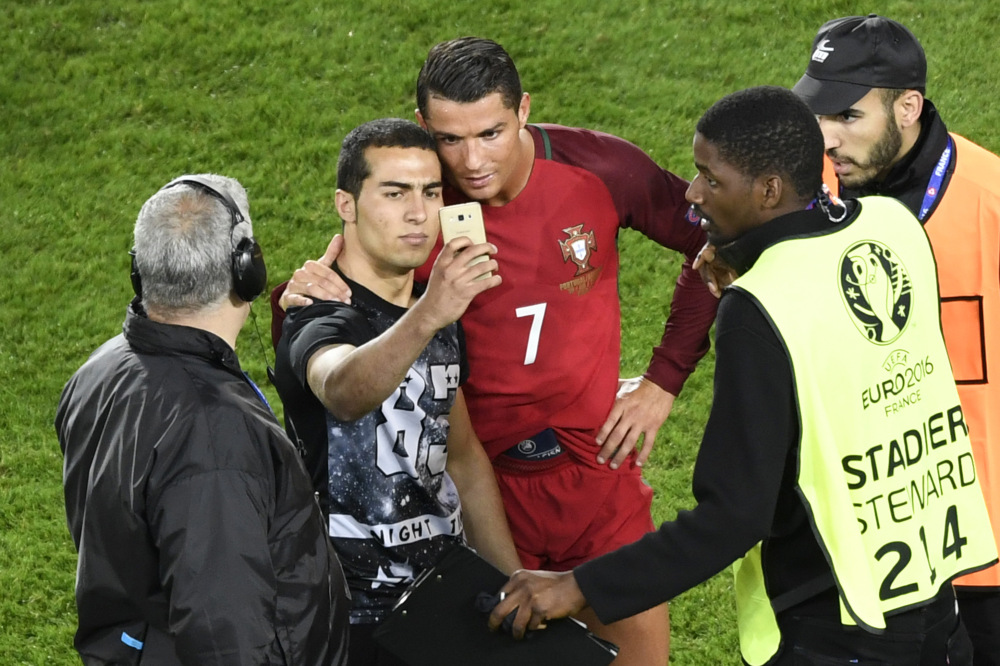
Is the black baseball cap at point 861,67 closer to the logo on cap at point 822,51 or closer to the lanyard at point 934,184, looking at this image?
the logo on cap at point 822,51

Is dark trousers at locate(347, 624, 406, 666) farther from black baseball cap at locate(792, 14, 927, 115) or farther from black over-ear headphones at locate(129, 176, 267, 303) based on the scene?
black baseball cap at locate(792, 14, 927, 115)

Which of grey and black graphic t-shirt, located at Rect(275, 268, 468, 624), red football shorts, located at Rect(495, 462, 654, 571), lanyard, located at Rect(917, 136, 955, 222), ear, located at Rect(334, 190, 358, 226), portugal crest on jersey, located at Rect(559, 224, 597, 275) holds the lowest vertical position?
red football shorts, located at Rect(495, 462, 654, 571)

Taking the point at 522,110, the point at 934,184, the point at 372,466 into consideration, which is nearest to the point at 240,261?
the point at 372,466

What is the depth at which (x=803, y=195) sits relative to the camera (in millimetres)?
2824

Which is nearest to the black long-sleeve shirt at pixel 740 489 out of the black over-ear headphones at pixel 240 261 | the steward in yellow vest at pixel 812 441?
the steward in yellow vest at pixel 812 441

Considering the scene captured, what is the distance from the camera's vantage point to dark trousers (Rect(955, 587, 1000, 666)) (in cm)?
364

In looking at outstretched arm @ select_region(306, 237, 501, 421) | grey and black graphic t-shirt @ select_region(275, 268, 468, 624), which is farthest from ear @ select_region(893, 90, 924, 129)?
grey and black graphic t-shirt @ select_region(275, 268, 468, 624)

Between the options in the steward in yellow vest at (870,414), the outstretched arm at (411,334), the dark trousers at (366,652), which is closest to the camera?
the steward in yellow vest at (870,414)

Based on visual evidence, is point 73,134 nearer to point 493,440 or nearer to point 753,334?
point 493,440

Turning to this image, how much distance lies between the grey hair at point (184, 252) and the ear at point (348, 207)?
0.78 m

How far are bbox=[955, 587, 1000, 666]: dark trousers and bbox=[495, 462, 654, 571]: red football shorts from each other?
107 cm

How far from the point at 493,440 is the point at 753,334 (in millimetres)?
1545

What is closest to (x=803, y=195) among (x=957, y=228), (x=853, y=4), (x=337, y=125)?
(x=957, y=228)

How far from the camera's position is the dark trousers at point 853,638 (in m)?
2.78
